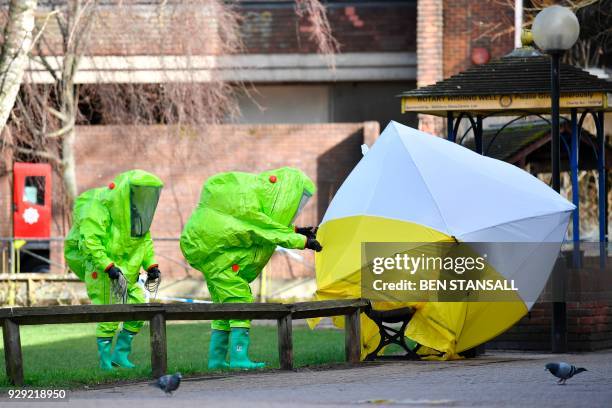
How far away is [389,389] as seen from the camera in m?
10.4

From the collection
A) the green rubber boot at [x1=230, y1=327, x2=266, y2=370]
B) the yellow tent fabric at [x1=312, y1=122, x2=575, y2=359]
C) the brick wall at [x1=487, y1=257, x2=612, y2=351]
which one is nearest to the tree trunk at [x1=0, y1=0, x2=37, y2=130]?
the yellow tent fabric at [x1=312, y1=122, x2=575, y2=359]

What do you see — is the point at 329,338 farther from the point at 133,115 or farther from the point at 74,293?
the point at 133,115

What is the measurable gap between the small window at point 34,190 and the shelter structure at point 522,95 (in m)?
13.5

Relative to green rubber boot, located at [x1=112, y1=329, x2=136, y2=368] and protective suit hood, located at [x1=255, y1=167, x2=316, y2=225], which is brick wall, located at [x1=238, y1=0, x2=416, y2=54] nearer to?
green rubber boot, located at [x1=112, y1=329, x2=136, y2=368]

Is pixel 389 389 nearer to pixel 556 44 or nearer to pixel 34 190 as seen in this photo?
pixel 556 44

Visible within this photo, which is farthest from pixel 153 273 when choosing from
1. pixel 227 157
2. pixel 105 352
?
pixel 227 157

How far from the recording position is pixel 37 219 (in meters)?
27.5

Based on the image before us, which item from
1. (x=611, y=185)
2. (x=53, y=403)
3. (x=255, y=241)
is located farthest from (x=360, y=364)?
(x=611, y=185)

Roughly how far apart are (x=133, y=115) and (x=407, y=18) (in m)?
6.59

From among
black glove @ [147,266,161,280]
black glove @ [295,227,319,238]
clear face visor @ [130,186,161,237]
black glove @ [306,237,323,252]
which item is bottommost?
black glove @ [147,266,161,280]

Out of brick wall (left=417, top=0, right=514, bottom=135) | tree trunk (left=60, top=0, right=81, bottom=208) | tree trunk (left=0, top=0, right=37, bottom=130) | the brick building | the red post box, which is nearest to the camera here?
tree trunk (left=0, top=0, right=37, bottom=130)

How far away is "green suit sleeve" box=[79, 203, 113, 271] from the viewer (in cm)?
1298

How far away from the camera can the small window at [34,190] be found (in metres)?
27.6

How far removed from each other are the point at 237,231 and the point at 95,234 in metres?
1.53
